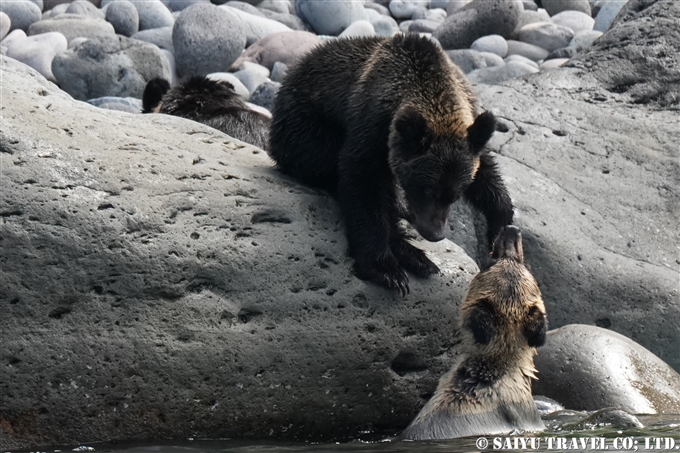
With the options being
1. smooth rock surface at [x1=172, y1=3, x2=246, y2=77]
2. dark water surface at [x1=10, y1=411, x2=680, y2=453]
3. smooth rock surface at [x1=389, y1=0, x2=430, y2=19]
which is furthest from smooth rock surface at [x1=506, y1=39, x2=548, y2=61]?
dark water surface at [x1=10, y1=411, x2=680, y2=453]

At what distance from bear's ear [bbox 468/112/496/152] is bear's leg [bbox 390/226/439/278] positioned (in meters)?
1.01

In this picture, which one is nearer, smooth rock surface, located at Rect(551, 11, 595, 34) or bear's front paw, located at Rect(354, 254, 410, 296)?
bear's front paw, located at Rect(354, 254, 410, 296)

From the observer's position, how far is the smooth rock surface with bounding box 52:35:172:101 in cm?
1702

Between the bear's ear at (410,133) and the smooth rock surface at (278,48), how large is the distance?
12.5m

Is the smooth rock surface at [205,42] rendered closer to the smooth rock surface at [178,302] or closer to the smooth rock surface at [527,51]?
the smooth rock surface at [527,51]

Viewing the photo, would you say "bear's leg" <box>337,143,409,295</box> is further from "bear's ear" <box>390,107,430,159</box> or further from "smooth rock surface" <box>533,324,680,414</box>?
"smooth rock surface" <box>533,324,680,414</box>

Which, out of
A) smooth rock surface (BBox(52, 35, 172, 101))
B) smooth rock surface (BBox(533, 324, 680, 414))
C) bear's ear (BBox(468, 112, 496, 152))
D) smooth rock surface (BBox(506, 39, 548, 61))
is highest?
bear's ear (BBox(468, 112, 496, 152))

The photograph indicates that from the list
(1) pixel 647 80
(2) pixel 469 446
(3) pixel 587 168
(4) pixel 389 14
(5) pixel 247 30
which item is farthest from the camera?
(4) pixel 389 14

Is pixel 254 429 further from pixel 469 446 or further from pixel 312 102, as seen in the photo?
pixel 312 102

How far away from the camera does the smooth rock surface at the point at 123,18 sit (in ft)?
69.9

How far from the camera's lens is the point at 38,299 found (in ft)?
22.0

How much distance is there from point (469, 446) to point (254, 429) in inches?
56.5

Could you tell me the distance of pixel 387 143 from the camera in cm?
755

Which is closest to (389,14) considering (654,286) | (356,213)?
(654,286)
